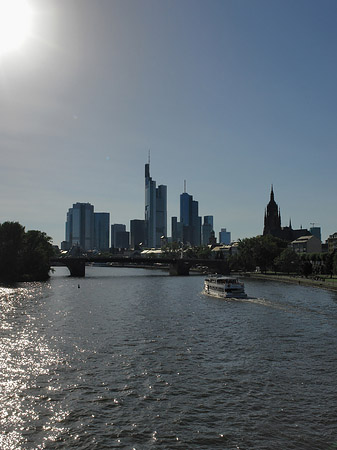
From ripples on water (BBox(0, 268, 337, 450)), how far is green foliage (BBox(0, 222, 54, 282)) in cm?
7144

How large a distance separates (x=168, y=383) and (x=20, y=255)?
121 meters

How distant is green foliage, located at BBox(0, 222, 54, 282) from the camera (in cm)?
13462

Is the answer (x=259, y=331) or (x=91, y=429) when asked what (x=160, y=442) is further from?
(x=259, y=331)

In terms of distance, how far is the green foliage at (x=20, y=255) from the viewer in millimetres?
134625

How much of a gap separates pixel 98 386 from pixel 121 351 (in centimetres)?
1162

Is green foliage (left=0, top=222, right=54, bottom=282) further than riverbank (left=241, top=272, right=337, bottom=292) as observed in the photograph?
Yes

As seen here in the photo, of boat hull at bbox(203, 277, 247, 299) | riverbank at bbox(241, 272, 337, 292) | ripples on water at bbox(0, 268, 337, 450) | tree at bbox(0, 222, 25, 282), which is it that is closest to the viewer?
ripples on water at bbox(0, 268, 337, 450)

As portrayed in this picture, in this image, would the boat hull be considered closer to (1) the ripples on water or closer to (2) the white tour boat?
(2) the white tour boat

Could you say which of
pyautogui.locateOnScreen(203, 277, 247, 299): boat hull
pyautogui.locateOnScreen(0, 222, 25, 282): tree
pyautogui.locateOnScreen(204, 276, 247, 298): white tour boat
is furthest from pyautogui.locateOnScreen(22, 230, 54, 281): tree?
pyautogui.locateOnScreen(204, 276, 247, 298): white tour boat

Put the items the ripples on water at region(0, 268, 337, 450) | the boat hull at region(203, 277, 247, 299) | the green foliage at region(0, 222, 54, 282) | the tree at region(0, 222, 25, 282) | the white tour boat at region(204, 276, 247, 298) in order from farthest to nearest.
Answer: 1. the green foliage at region(0, 222, 54, 282)
2. the tree at region(0, 222, 25, 282)
3. the white tour boat at region(204, 276, 247, 298)
4. the boat hull at region(203, 277, 247, 299)
5. the ripples on water at region(0, 268, 337, 450)

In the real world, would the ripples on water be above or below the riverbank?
below

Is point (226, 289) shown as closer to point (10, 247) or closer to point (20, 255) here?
point (10, 247)

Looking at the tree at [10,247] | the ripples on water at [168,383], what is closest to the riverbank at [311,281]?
the ripples on water at [168,383]

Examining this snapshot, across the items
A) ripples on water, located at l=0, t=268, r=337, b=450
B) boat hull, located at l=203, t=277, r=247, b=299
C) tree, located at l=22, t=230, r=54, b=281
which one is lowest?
ripples on water, located at l=0, t=268, r=337, b=450
